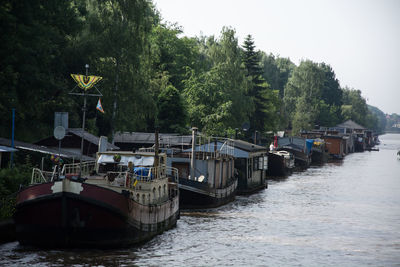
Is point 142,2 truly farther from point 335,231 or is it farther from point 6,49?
point 335,231

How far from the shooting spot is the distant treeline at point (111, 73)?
39281 millimetres

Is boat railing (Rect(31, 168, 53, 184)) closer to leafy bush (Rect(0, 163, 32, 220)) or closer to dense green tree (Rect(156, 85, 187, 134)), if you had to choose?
leafy bush (Rect(0, 163, 32, 220))

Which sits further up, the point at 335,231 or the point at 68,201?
the point at 68,201

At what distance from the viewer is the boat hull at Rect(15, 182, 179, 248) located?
2189 cm

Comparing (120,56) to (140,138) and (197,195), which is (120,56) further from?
(197,195)

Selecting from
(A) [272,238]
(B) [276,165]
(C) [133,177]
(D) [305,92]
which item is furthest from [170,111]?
(D) [305,92]

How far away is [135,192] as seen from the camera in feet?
80.0

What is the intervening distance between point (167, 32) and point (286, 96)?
65.2m

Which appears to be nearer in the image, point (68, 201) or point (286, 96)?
point (68, 201)

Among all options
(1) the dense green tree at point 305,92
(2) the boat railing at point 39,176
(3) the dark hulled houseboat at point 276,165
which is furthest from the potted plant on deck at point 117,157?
(1) the dense green tree at point 305,92

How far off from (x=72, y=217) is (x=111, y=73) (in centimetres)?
3052

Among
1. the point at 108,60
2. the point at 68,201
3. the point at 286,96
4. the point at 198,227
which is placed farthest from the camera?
the point at 286,96

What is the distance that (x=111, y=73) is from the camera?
51.2 meters

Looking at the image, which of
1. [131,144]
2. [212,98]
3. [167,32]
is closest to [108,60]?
[131,144]
